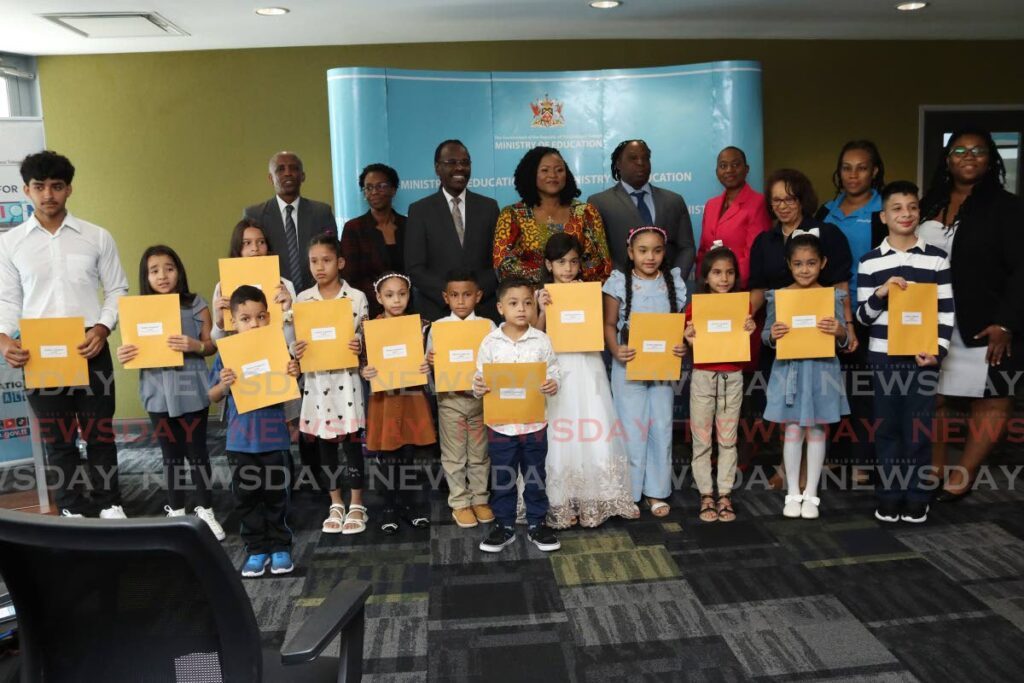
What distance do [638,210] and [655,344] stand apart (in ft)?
3.51

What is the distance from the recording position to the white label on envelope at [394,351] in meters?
3.46

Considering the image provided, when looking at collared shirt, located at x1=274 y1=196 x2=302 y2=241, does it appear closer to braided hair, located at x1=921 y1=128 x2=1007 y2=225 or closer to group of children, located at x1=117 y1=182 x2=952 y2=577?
group of children, located at x1=117 y1=182 x2=952 y2=577

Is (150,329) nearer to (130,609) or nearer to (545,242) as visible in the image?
(545,242)

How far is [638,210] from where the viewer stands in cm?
434

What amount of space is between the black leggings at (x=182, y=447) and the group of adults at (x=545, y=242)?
0.99ft

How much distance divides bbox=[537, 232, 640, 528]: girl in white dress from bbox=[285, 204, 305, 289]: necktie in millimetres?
1419

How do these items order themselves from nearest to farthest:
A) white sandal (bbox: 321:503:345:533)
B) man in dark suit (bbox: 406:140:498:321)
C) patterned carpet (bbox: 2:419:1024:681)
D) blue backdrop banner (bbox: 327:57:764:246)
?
patterned carpet (bbox: 2:419:1024:681), white sandal (bbox: 321:503:345:533), man in dark suit (bbox: 406:140:498:321), blue backdrop banner (bbox: 327:57:764:246)

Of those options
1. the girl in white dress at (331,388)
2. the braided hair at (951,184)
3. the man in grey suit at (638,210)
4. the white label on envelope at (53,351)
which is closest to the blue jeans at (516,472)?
the girl in white dress at (331,388)

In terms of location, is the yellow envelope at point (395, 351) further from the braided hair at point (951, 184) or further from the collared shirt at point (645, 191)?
the braided hair at point (951, 184)

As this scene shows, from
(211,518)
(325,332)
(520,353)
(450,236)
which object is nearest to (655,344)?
(520,353)

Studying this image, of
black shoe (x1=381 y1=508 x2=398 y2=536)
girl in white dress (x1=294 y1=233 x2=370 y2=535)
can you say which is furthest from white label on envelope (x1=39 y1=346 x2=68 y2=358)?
black shoe (x1=381 y1=508 x2=398 y2=536)

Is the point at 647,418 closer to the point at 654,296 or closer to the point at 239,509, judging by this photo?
the point at 654,296

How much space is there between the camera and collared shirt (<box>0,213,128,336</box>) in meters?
3.58

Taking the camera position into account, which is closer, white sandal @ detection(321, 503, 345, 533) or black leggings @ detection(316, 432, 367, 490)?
black leggings @ detection(316, 432, 367, 490)
